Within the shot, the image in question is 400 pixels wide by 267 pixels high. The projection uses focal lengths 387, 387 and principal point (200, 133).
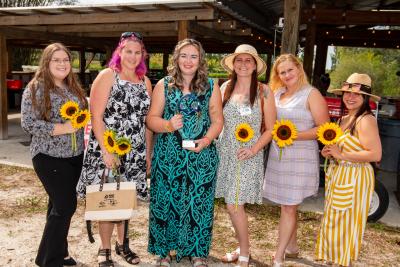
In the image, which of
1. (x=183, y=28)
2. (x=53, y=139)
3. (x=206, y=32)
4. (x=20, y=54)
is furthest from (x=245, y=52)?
(x=20, y=54)

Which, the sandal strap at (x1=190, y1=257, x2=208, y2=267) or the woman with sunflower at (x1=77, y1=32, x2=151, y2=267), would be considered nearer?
the woman with sunflower at (x1=77, y1=32, x2=151, y2=267)

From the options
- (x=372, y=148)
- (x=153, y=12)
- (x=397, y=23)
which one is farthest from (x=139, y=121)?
(x=397, y=23)

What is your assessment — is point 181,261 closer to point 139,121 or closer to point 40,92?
point 139,121

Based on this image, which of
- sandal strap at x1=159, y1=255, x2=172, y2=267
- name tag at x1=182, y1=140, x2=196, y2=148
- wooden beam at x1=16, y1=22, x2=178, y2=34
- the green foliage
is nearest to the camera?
Answer: name tag at x1=182, y1=140, x2=196, y2=148

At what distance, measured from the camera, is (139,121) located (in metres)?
3.24

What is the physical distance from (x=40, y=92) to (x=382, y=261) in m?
3.63

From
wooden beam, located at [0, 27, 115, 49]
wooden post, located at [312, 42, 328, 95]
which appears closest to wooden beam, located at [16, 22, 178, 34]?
wooden beam, located at [0, 27, 115, 49]

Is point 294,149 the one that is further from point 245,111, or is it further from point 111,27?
point 111,27

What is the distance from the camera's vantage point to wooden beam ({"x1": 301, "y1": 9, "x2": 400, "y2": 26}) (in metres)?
9.06

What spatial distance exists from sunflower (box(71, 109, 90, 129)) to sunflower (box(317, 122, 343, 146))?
1.82 meters

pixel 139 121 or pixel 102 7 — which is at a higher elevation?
pixel 102 7

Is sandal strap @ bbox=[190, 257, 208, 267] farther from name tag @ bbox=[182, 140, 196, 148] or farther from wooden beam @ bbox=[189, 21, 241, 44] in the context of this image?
wooden beam @ bbox=[189, 21, 241, 44]

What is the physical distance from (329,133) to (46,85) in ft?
7.26

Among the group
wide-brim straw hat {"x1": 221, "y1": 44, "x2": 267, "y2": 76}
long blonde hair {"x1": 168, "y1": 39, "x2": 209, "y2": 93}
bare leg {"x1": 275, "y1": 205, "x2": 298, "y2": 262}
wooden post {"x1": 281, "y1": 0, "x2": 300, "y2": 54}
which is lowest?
bare leg {"x1": 275, "y1": 205, "x2": 298, "y2": 262}
